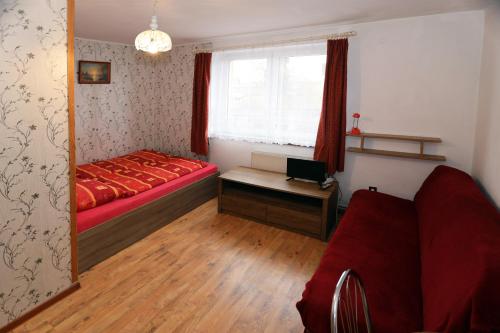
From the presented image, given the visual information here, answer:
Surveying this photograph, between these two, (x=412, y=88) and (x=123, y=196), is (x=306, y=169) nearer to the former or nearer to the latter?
(x=412, y=88)

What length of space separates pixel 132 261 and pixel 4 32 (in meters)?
1.93

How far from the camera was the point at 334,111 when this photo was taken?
10.9ft

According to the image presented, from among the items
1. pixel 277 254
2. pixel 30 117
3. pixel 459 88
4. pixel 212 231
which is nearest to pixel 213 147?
pixel 212 231

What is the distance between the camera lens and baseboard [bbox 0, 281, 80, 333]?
1.79 metres

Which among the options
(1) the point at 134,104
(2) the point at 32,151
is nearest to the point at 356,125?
(2) the point at 32,151

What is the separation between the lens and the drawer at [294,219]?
3.12 m

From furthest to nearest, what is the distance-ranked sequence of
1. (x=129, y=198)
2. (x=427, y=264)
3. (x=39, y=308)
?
(x=129, y=198) < (x=39, y=308) < (x=427, y=264)

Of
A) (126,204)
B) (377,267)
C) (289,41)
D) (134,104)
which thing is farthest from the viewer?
(134,104)

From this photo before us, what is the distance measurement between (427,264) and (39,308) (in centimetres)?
252

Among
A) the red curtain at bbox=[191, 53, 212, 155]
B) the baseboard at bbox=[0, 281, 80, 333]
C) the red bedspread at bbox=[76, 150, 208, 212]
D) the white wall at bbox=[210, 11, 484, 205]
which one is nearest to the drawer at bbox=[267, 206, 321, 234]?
the white wall at bbox=[210, 11, 484, 205]

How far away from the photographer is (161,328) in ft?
6.17

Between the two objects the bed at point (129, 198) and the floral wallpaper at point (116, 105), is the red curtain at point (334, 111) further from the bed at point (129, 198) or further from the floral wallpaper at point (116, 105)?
the floral wallpaper at point (116, 105)

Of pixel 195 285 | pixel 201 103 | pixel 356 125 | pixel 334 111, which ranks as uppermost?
pixel 201 103

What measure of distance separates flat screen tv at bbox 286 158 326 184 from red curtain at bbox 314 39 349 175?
0.58 feet
